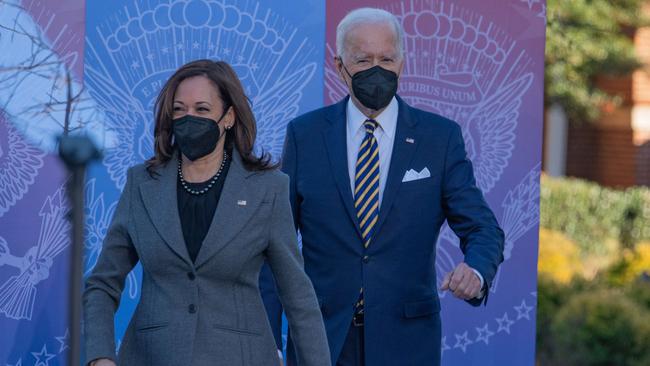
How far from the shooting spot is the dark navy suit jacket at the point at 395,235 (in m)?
4.10

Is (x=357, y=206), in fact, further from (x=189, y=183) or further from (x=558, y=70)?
(x=558, y=70)

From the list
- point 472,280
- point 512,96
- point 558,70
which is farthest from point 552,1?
point 472,280

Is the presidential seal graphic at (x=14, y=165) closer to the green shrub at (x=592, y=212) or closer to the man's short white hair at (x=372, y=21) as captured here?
the man's short white hair at (x=372, y=21)

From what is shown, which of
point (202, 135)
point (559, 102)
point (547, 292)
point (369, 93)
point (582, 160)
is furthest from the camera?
point (582, 160)

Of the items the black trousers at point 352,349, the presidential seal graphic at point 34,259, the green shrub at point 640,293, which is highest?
the presidential seal graphic at point 34,259

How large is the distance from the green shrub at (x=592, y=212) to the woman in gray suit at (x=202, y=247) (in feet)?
38.5

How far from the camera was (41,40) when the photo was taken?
5.15 meters

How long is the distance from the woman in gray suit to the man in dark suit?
1.51 ft

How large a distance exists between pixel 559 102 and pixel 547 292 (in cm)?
645

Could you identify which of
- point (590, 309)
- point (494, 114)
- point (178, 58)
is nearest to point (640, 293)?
point (590, 309)

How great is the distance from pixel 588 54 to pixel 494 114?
871 centimetres

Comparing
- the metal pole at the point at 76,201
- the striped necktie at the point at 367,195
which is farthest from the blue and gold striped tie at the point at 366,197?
the metal pole at the point at 76,201

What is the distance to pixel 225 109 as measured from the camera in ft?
12.0

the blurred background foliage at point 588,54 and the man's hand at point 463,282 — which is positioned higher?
the blurred background foliage at point 588,54
